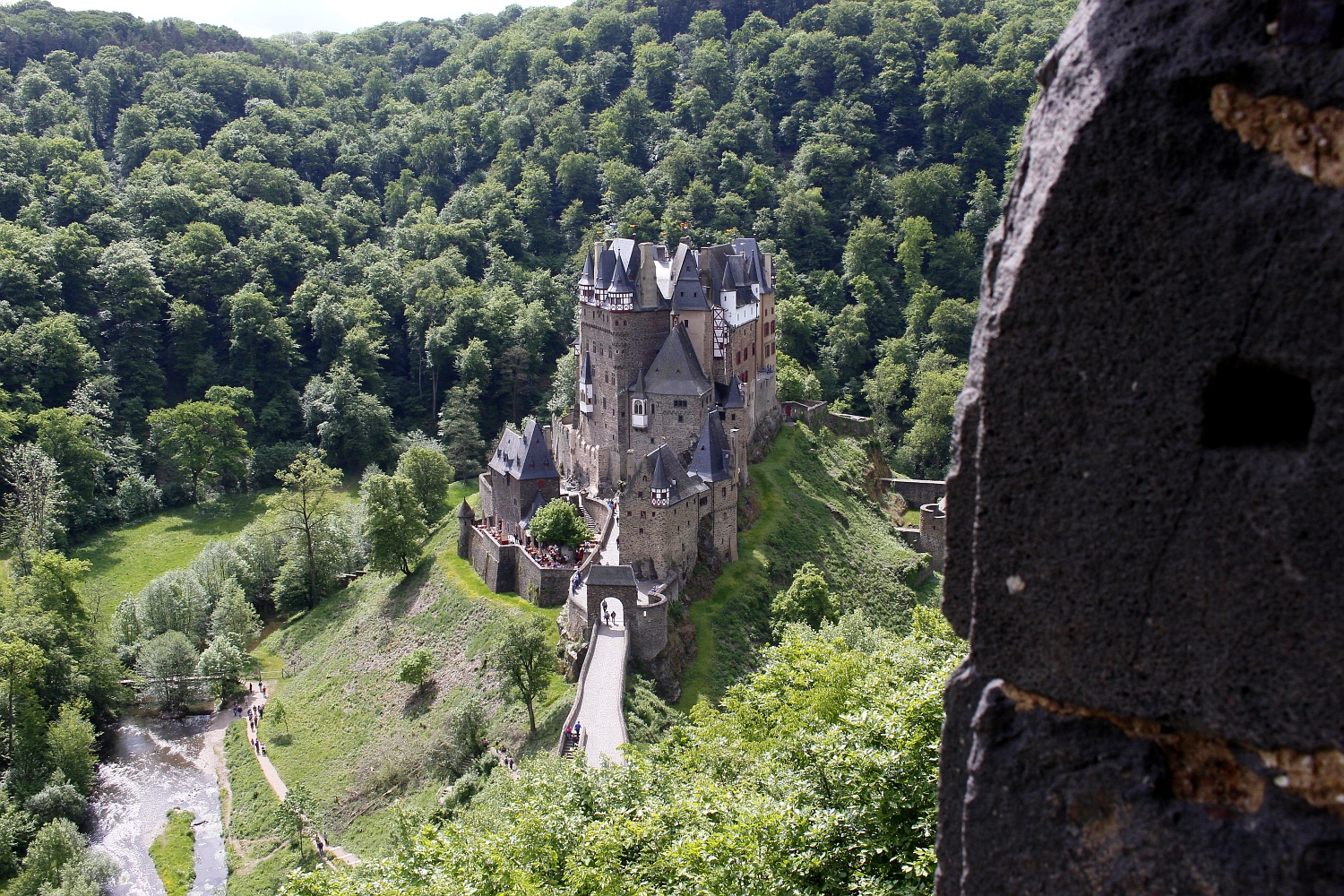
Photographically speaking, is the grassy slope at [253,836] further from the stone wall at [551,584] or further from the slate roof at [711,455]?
the slate roof at [711,455]

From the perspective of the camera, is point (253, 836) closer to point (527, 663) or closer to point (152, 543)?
point (527, 663)

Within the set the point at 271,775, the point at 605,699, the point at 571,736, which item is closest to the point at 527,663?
the point at 605,699

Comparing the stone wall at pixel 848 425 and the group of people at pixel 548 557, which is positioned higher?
the stone wall at pixel 848 425

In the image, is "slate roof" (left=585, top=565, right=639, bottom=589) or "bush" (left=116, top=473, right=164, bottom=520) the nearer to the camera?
"slate roof" (left=585, top=565, right=639, bottom=589)

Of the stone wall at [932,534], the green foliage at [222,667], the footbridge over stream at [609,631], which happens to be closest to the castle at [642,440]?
the footbridge over stream at [609,631]

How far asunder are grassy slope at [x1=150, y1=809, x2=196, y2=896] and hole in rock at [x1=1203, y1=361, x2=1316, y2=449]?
47.0m

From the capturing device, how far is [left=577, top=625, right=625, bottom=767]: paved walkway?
3953 cm

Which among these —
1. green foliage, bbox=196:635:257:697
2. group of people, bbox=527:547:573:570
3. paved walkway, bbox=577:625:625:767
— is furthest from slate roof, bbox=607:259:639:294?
green foliage, bbox=196:635:257:697

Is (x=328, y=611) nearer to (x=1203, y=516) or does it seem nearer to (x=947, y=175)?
(x=1203, y=516)

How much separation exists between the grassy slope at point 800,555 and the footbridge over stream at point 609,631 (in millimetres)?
2779

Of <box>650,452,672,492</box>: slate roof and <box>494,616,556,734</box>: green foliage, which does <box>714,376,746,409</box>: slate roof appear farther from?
<box>494,616,556,734</box>: green foliage

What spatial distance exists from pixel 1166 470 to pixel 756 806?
584 inches

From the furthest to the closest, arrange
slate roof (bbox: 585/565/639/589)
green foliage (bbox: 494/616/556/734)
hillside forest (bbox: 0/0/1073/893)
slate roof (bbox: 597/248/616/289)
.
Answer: hillside forest (bbox: 0/0/1073/893), slate roof (bbox: 597/248/616/289), slate roof (bbox: 585/565/639/589), green foliage (bbox: 494/616/556/734)

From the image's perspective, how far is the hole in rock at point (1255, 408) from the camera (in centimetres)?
677
